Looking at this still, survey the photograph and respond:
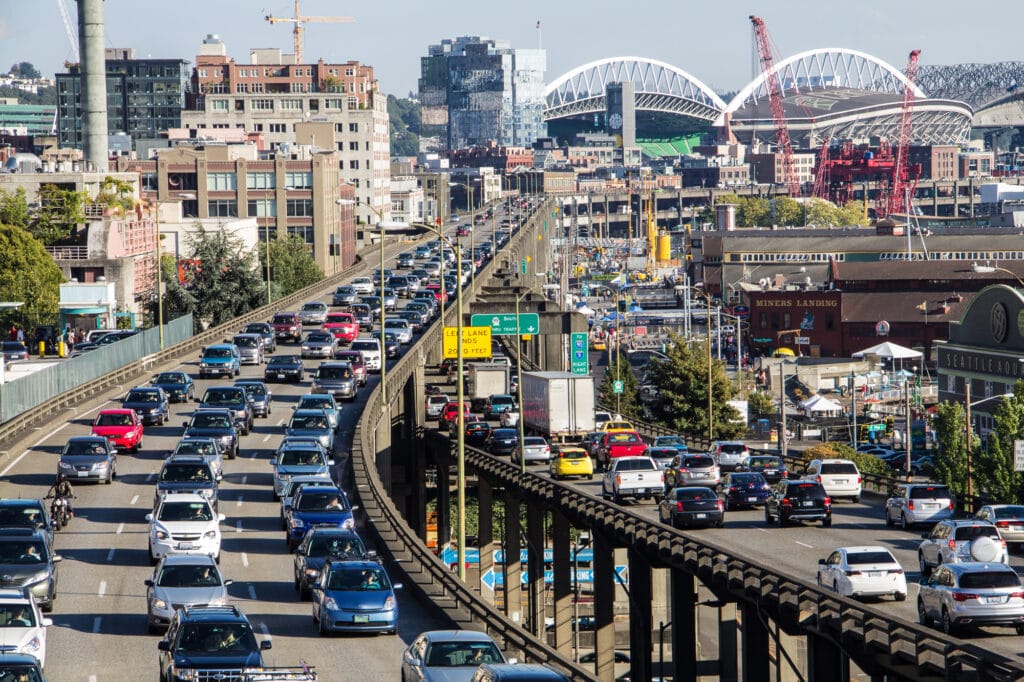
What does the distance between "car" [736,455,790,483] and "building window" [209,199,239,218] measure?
119103 mm

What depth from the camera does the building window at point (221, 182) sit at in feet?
579

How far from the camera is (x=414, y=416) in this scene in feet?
260

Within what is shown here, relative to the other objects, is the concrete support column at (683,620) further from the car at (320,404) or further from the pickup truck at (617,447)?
the car at (320,404)

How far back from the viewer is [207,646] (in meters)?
26.1

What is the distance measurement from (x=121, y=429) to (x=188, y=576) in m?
25.6

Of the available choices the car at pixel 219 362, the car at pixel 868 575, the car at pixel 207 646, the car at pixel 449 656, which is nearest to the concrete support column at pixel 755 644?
the car at pixel 868 575

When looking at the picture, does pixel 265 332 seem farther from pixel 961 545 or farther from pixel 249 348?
pixel 961 545

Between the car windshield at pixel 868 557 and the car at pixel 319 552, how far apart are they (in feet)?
32.8

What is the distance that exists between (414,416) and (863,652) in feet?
166

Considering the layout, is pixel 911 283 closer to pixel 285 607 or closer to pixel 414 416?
pixel 414 416

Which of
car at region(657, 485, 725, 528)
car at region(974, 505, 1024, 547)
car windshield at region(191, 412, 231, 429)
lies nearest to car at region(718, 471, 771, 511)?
car at region(657, 485, 725, 528)

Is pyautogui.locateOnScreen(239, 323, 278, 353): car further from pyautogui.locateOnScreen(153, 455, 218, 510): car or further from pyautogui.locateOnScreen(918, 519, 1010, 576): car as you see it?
pyautogui.locateOnScreen(918, 519, 1010, 576): car

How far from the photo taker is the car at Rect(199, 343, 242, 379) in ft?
248

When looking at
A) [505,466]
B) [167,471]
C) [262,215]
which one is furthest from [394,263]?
[167,471]
